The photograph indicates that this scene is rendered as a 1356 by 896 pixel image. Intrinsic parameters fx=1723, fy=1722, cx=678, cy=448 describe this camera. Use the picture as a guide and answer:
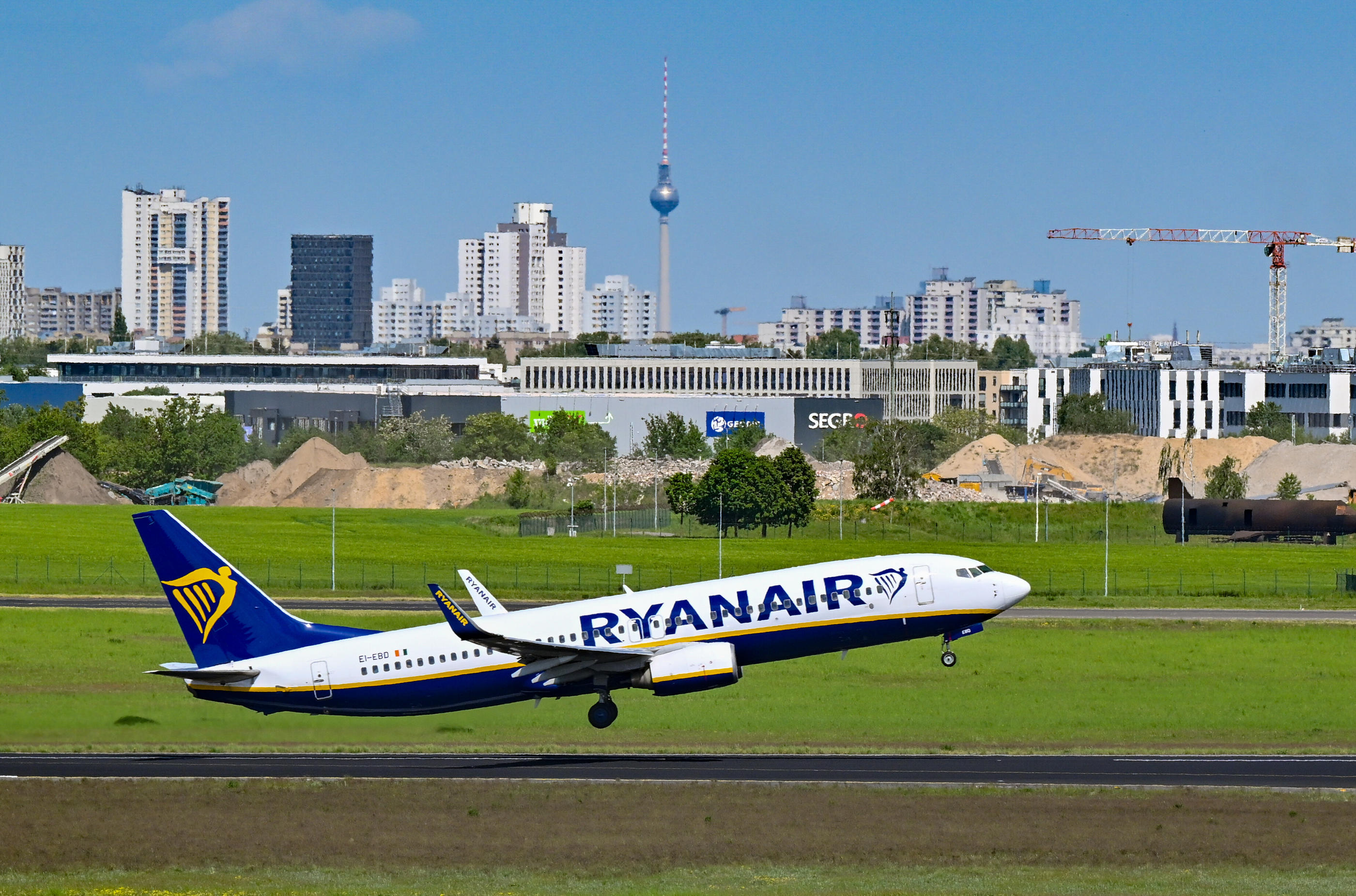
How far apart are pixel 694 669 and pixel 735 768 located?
4423 mm

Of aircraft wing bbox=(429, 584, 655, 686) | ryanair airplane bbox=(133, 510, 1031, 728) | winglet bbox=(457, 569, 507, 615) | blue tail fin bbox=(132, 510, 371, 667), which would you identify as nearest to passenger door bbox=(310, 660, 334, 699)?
ryanair airplane bbox=(133, 510, 1031, 728)

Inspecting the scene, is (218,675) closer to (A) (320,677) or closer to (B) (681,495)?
(A) (320,677)

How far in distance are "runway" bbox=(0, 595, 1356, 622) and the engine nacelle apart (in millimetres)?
50160

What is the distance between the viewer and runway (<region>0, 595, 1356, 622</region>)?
105875 mm

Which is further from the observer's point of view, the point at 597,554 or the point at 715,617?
the point at 597,554

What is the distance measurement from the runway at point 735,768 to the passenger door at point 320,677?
9.15ft

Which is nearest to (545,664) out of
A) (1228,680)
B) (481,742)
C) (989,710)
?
(481,742)

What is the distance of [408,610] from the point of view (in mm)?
107188

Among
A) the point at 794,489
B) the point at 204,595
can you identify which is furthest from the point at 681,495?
the point at 204,595

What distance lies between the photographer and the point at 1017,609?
109125 mm

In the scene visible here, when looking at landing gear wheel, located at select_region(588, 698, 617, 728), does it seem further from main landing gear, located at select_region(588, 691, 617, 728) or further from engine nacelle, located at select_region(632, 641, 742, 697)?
engine nacelle, located at select_region(632, 641, 742, 697)

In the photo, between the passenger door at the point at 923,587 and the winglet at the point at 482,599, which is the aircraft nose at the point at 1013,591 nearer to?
the passenger door at the point at 923,587

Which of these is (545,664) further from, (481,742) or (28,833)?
(28,833)

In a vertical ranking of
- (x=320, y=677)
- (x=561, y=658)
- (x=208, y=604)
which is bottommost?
(x=320, y=677)
